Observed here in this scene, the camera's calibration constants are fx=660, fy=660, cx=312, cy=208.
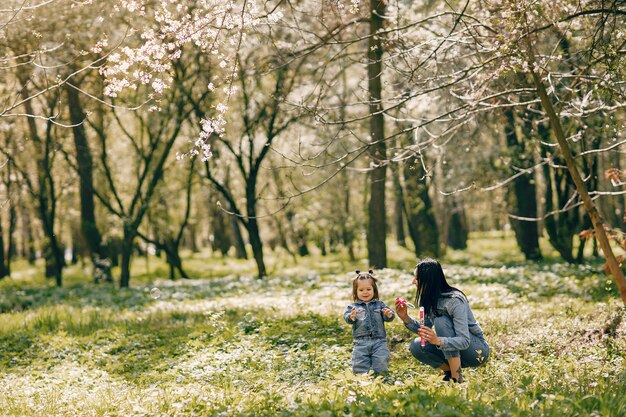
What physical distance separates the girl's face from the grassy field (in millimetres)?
920

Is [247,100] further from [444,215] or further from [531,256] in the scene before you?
[444,215]

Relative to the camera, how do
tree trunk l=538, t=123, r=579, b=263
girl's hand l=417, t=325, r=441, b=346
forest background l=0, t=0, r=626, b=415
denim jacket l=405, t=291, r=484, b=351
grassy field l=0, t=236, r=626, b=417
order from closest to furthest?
grassy field l=0, t=236, r=626, b=417, girl's hand l=417, t=325, r=441, b=346, denim jacket l=405, t=291, r=484, b=351, forest background l=0, t=0, r=626, b=415, tree trunk l=538, t=123, r=579, b=263

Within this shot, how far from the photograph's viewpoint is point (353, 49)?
2311 centimetres

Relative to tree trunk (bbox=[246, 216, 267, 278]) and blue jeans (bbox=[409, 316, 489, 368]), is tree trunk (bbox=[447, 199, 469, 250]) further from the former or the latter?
blue jeans (bbox=[409, 316, 489, 368])

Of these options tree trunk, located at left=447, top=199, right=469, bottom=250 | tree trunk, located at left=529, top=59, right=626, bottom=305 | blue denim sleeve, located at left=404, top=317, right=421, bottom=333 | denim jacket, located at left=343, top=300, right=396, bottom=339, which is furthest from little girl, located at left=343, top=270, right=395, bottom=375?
tree trunk, located at left=447, top=199, right=469, bottom=250

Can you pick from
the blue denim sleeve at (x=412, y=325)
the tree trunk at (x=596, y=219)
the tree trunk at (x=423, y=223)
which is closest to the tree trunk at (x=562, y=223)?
the tree trunk at (x=423, y=223)

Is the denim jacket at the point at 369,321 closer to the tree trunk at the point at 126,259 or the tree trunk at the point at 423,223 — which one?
the tree trunk at the point at 126,259

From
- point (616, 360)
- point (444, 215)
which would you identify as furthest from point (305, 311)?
point (444, 215)

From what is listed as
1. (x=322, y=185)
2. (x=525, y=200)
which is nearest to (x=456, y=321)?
(x=322, y=185)

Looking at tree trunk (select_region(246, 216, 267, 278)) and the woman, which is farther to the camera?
tree trunk (select_region(246, 216, 267, 278))

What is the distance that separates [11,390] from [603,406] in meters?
6.95

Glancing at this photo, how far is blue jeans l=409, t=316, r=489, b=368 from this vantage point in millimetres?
6410

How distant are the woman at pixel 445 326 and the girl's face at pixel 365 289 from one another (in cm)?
50

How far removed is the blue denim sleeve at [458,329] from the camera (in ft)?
20.5
